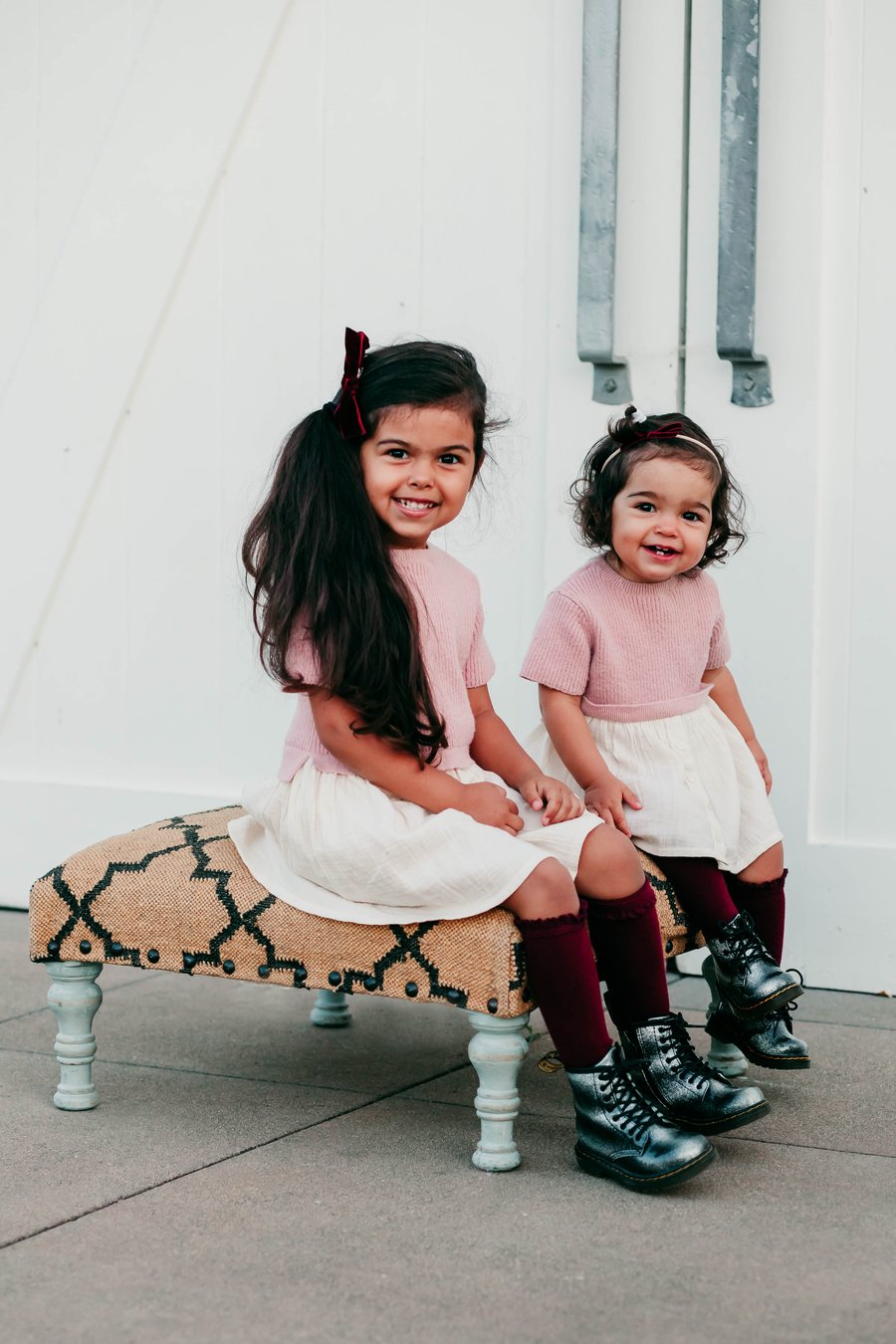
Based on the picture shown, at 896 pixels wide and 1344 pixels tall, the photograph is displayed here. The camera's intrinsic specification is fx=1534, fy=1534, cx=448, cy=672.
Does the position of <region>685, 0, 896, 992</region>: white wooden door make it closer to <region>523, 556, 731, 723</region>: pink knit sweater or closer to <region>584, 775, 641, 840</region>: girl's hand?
<region>523, 556, 731, 723</region>: pink knit sweater

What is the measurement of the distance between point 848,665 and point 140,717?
1.55 m

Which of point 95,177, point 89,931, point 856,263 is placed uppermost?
point 95,177

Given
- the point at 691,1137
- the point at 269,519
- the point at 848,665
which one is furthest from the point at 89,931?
the point at 848,665

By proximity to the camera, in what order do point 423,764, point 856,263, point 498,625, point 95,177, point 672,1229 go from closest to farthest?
point 672,1229 → point 423,764 → point 856,263 → point 498,625 → point 95,177

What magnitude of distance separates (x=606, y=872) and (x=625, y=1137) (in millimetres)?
333

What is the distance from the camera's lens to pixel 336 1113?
2.19 meters

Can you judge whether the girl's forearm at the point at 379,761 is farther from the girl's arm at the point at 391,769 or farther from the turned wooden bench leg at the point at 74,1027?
the turned wooden bench leg at the point at 74,1027

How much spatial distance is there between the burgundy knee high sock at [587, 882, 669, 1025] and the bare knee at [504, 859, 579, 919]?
4.1 inches

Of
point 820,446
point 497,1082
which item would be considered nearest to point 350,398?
Result: point 497,1082

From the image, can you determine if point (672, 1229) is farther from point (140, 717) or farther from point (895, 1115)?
point (140, 717)

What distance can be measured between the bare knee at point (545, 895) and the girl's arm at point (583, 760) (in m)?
0.29

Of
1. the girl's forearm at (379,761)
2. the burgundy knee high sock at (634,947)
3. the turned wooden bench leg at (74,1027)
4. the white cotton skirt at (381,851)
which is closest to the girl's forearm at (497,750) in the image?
the white cotton skirt at (381,851)

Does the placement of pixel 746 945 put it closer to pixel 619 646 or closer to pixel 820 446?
pixel 619 646

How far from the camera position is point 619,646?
92.9 inches
